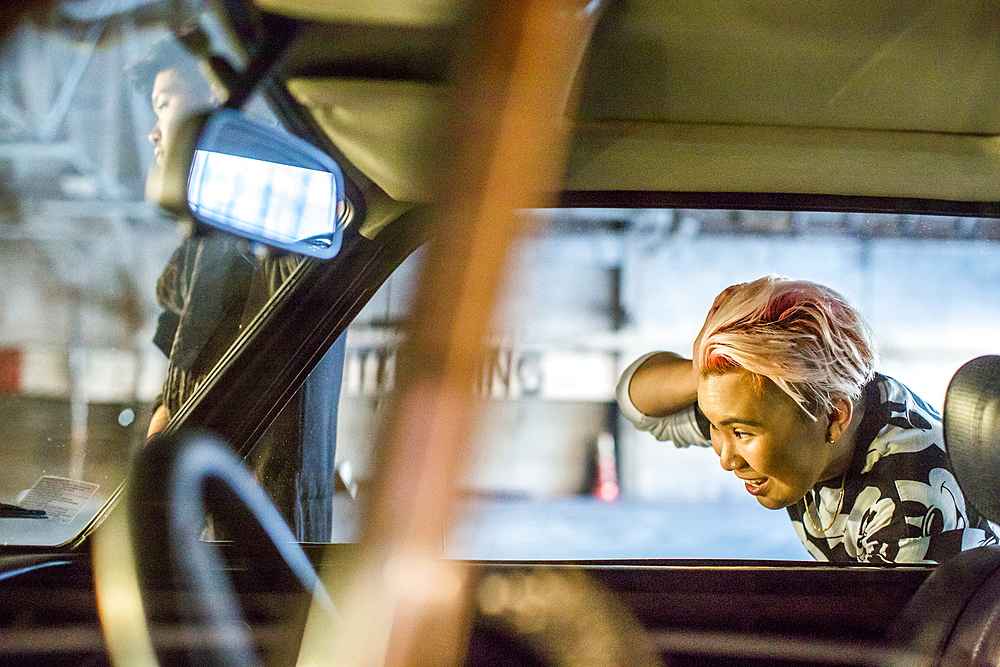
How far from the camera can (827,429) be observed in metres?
1.72

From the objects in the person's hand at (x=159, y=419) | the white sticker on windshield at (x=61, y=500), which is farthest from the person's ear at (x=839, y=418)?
the white sticker on windshield at (x=61, y=500)

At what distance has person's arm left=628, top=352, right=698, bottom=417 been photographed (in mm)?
2127

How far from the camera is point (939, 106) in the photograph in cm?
162

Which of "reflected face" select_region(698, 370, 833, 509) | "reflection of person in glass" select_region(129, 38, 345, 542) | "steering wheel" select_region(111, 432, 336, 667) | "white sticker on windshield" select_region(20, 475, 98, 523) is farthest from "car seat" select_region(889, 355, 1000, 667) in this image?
"white sticker on windshield" select_region(20, 475, 98, 523)

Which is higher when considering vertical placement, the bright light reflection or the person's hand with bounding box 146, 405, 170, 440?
the bright light reflection

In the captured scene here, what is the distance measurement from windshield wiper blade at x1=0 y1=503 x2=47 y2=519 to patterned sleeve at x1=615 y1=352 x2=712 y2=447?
4.92 ft

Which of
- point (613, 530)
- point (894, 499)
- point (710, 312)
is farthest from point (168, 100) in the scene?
point (613, 530)

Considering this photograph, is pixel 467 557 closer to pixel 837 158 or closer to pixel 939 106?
pixel 837 158

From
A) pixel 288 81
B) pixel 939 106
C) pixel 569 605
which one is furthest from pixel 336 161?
pixel 939 106

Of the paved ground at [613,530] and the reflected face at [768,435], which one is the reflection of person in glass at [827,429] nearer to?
the reflected face at [768,435]

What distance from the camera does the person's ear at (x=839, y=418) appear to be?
172cm

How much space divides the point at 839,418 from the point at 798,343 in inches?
7.6

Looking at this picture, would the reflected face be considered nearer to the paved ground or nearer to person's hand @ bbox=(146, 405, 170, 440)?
the paved ground

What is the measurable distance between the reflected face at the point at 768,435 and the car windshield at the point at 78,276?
109 centimetres
